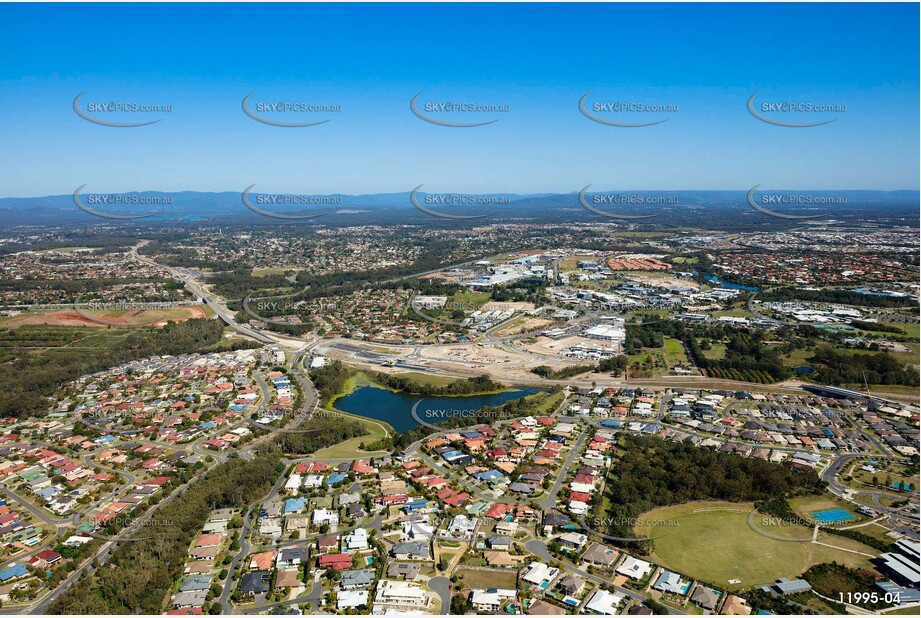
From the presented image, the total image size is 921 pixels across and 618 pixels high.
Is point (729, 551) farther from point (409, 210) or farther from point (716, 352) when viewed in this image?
point (409, 210)

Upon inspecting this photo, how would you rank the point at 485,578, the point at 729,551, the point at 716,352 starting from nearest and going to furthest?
the point at 485,578, the point at 729,551, the point at 716,352

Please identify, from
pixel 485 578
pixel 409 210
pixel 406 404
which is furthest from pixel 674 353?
pixel 409 210

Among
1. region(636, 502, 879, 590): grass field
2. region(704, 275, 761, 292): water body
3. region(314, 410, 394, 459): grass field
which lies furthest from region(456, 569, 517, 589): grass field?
region(704, 275, 761, 292): water body

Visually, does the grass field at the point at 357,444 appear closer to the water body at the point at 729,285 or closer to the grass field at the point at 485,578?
the grass field at the point at 485,578

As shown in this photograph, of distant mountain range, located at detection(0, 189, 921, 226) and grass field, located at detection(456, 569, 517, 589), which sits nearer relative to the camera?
grass field, located at detection(456, 569, 517, 589)

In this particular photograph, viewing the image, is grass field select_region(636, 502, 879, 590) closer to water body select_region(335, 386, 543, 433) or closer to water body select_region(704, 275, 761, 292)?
water body select_region(335, 386, 543, 433)

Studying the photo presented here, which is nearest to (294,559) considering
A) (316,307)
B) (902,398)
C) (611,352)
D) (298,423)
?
(298,423)

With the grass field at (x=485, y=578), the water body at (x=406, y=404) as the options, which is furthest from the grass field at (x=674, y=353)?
the grass field at (x=485, y=578)
